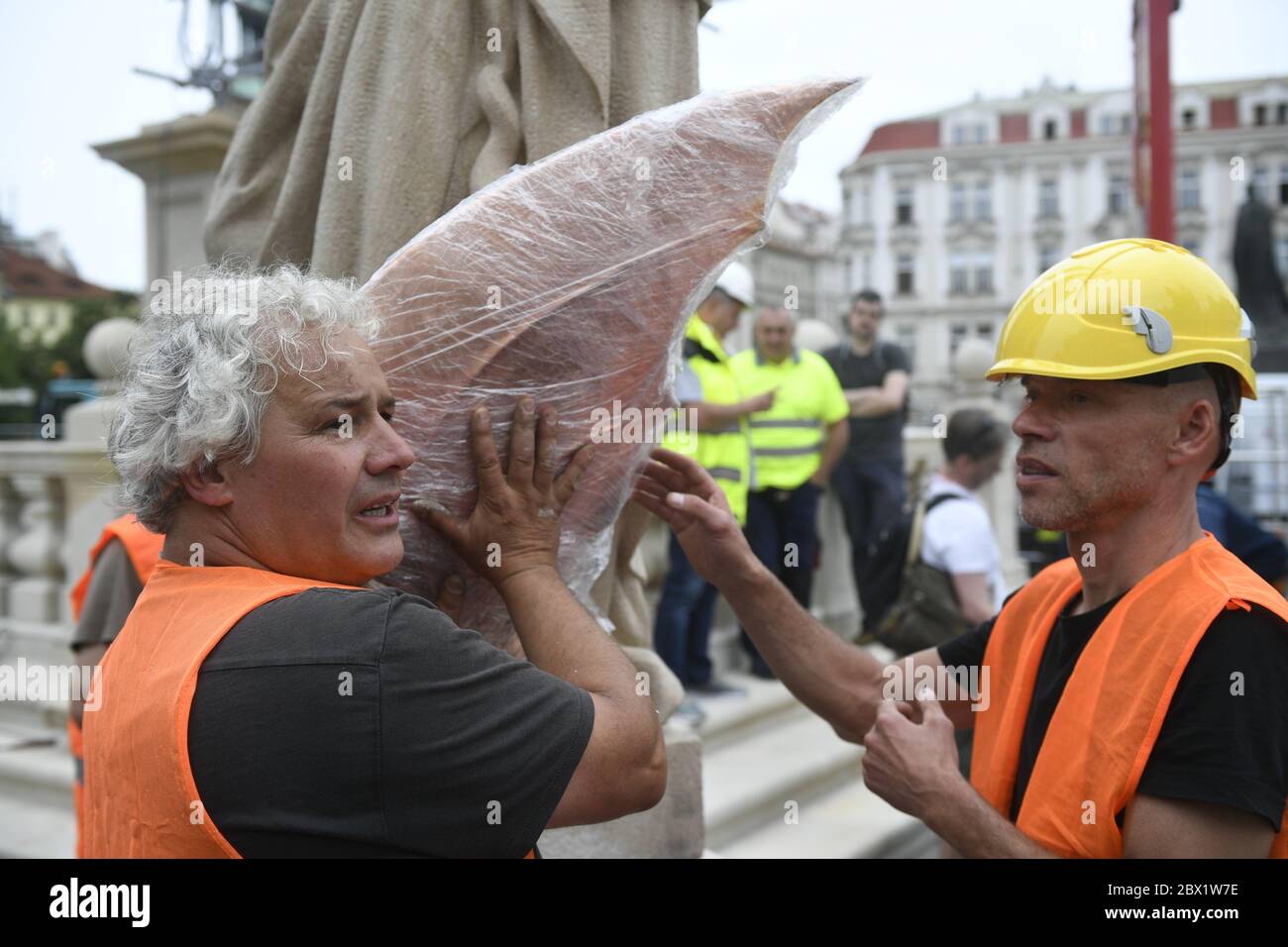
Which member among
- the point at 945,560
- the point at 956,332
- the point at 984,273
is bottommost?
the point at 945,560

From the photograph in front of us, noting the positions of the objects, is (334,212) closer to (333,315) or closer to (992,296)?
(333,315)

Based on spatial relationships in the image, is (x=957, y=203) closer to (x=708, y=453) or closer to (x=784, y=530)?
(x=784, y=530)

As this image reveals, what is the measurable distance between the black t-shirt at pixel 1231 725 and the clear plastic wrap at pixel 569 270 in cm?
87

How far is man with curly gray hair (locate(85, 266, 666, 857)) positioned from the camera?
48.4 inches

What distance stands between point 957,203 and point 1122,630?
198 feet

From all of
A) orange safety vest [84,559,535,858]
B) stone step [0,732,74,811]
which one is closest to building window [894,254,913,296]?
stone step [0,732,74,811]

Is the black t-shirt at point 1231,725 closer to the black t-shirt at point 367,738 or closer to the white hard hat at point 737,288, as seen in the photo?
the black t-shirt at point 367,738

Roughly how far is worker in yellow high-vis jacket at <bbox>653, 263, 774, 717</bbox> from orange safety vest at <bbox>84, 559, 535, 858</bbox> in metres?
3.45

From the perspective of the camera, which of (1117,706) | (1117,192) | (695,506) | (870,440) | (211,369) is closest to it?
(211,369)

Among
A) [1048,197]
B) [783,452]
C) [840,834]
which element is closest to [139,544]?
[840,834]

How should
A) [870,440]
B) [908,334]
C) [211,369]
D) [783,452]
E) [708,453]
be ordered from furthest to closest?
[908,334], [870,440], [783,452], [708,453], [211,369]

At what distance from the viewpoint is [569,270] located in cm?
159

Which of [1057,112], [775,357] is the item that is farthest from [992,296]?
[775,357]

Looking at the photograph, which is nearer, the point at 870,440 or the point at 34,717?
the point at 34,717
